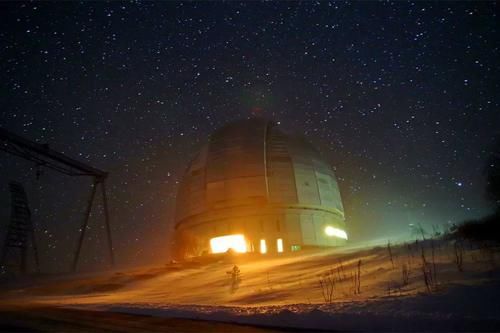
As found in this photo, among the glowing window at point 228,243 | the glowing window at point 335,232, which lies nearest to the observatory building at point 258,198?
the glowing window at point 228,243

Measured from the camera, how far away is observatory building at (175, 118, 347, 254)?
37.0 metres

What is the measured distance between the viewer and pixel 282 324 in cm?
638

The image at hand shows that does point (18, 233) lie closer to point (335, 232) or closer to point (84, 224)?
point (84, 224)

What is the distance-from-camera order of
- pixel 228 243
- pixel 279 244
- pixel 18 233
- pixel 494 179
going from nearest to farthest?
pixel 494 179, pixel 18 233, pixel 279 244, pixel 228 243

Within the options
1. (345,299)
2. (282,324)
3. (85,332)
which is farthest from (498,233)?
(85,332)

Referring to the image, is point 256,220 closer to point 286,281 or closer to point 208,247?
point 208,247

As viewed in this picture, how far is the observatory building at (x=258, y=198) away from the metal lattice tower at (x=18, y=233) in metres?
14.9

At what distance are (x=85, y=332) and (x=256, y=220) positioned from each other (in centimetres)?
3109

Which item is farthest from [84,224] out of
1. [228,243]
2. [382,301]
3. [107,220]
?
[382,301]

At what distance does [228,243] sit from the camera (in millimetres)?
37031

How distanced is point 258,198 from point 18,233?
23.0 m

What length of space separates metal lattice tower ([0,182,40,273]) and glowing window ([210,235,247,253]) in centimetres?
1711

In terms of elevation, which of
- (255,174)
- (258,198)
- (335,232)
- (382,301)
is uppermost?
(255,174)

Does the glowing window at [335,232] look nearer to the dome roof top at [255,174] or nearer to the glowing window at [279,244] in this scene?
the dome roof top at [255,174]
